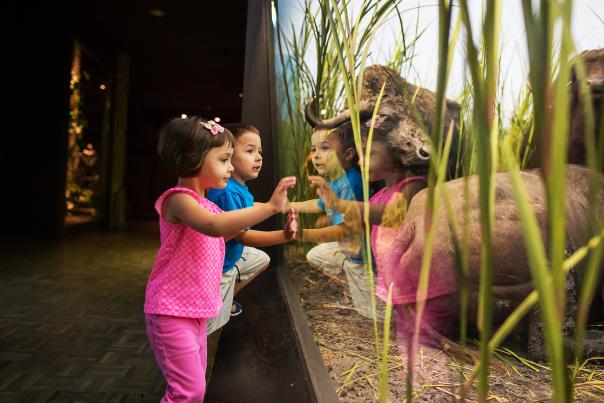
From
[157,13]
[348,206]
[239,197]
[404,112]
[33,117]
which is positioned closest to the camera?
[404,112]

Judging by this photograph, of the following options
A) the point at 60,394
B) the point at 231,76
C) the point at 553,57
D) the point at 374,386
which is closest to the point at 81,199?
the point at 231,76

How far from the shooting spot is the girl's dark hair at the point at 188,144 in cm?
103

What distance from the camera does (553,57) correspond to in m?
0.35

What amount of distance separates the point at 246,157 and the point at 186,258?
319 millimetres

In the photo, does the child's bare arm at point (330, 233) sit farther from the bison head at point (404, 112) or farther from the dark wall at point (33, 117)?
the dark wall at point (33, 117)

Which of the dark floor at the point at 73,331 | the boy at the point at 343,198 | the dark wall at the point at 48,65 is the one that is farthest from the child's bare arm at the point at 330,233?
the dark wall at the point at 48,65

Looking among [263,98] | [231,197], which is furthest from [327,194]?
[263,98]

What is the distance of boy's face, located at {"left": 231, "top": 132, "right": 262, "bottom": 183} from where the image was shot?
1.18 meters

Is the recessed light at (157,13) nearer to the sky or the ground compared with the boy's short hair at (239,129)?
nearer to the sky

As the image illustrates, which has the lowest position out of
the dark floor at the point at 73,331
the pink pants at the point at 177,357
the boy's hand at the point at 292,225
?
the dark floor at the point at 73,331

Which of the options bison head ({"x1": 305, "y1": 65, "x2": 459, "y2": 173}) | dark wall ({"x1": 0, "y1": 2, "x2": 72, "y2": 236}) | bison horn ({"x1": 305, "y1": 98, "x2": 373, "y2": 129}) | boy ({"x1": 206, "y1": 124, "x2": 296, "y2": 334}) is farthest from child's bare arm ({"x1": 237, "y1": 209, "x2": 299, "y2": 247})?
dark wall ({"x1": 0, "y1": 2, "x2": 72, "y2": 236})

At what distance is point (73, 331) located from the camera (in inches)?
91.4

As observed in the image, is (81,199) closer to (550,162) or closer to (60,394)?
(60,394)

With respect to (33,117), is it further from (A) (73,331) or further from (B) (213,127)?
(B) (213,127)
